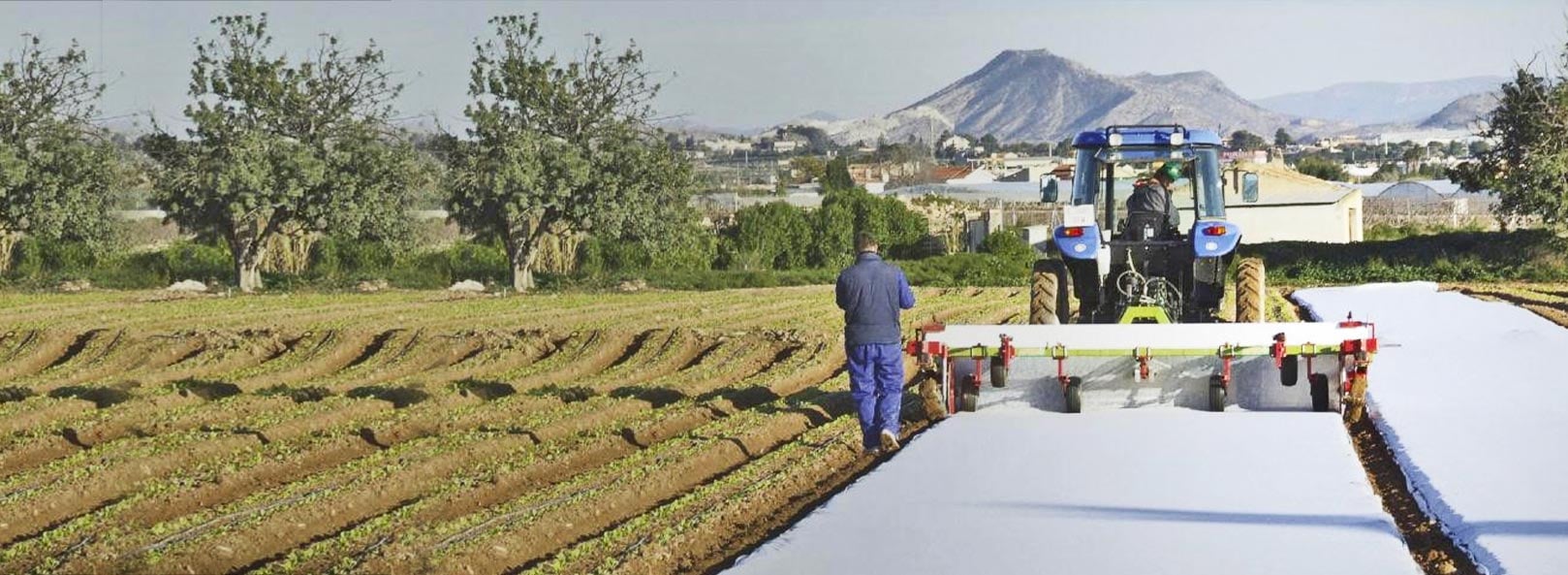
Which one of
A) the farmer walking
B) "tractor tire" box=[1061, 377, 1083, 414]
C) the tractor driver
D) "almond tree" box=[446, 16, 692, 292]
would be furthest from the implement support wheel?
"almond tree" box=[446, 16, 692, 292]

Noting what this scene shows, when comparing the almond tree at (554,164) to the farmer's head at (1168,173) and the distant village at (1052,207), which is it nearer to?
Answer: the distant village at (1052,207)

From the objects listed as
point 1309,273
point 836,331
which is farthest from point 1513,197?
point 836,331

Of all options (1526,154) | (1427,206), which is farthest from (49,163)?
(1427,206)

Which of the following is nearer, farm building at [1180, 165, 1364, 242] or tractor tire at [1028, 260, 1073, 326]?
tractor tire at [1028, 260, 1073, 326]

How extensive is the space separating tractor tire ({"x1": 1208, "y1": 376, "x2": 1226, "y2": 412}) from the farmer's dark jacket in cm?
261

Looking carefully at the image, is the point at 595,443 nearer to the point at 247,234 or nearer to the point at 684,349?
the point at 684,349

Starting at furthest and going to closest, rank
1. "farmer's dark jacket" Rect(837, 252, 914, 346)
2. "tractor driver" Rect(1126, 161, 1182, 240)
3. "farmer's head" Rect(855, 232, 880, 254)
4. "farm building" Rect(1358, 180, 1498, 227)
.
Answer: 1. "farm building" Rect(1358, 180, 1498, 227)
2. "tractor driver" Rect(1126, 161, 1182, 240)
3. "farmer's head" Rect(855, 232, 880, 254)
4. "farmer's dark jacket" Rect(837, 252, 914, 346)

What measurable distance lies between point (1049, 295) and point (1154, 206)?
1.22 m

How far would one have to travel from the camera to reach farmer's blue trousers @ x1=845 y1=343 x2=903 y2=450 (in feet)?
47.0

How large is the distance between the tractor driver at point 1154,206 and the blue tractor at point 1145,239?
0.01m

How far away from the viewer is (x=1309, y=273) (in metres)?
43.9

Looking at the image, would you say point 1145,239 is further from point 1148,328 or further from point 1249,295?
point 1148,328

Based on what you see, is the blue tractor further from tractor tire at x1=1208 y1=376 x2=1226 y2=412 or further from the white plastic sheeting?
the white plastic sheeting

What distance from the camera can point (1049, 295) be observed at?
669 inches
